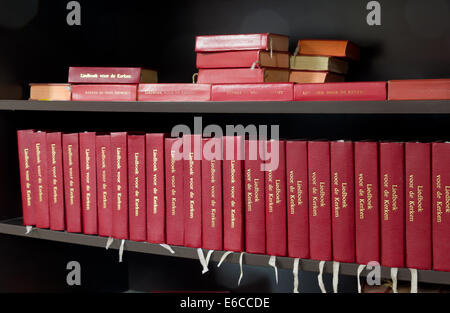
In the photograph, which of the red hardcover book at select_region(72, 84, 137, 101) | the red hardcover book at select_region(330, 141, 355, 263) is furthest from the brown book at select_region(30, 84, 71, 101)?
the red hardcover book at select_region(330, 141, 355, 263)

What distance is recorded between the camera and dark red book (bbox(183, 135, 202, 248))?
1.25 metres

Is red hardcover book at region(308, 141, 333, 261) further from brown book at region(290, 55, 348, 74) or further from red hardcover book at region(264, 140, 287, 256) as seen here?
brown book at region(290, 55, 348, 74)

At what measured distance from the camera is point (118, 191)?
1341 mm

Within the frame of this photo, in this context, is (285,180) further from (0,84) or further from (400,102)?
(0,84)

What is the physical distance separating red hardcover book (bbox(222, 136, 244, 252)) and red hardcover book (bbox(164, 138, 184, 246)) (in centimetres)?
12

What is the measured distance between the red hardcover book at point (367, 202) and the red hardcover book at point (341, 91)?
10cm

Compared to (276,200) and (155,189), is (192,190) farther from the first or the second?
(276,200)

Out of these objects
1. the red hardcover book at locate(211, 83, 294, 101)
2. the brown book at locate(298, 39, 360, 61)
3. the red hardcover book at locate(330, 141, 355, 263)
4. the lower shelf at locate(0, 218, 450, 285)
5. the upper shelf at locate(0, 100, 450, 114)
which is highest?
the brown book at locate(298, 39, 360, 61)

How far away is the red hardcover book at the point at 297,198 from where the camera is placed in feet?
3.84

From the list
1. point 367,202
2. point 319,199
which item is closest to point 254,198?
point 319,199

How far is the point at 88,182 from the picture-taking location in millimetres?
1372

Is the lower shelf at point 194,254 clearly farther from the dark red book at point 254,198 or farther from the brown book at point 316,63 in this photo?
the brown book at point 316,63
